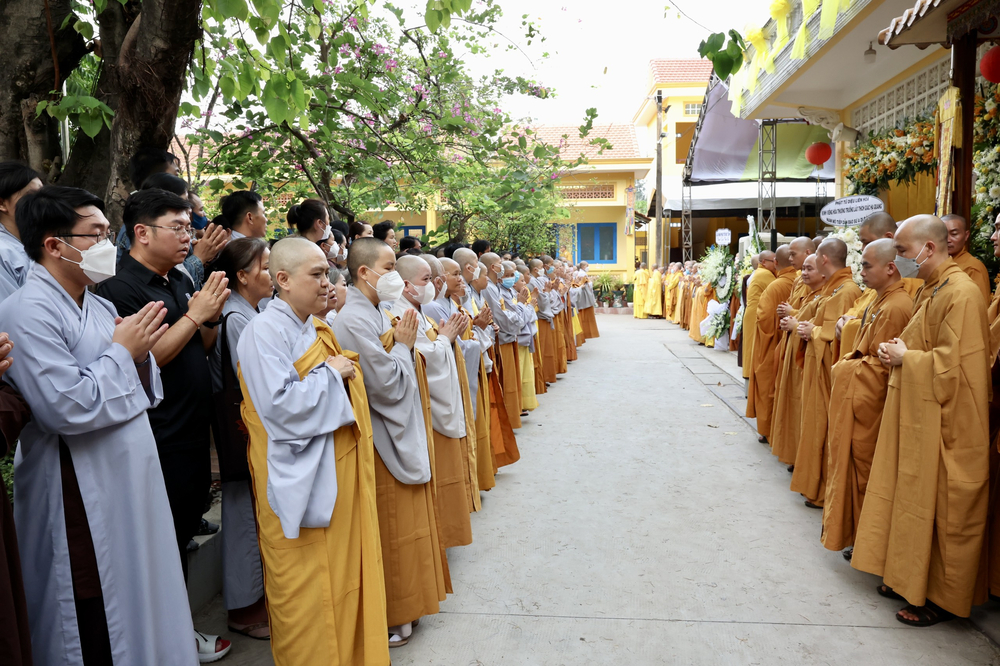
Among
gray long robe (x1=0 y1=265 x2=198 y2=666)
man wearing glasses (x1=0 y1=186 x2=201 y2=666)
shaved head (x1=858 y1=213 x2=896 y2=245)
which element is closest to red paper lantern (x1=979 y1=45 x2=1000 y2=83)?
shaved head (x1=858 y1=213 x2=896 y2=245)

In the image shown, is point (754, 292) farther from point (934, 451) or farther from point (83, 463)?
point (83, 463)

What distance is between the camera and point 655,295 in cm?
2041

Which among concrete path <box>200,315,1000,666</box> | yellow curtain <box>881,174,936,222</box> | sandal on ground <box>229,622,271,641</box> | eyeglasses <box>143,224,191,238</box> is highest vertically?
yellow curtain <box>881,174,936,222</box>

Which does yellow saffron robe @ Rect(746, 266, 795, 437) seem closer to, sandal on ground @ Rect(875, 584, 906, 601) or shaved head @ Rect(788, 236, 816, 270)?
shaved head @ Rect(788, 236, 816, 270)

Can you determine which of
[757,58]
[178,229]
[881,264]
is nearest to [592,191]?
[757,58]

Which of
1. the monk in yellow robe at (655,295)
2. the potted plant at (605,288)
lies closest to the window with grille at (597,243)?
the potted plant at (605,288)

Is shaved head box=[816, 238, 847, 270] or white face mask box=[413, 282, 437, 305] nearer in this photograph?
white face mask box=[413, 282, 437, 305]

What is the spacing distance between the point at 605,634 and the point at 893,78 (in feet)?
24.9

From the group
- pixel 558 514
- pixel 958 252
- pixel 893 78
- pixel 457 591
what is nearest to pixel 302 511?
pixel 457 591

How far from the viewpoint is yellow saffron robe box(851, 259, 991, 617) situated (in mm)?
3162

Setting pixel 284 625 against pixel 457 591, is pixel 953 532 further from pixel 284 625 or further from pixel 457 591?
pixel 284 625

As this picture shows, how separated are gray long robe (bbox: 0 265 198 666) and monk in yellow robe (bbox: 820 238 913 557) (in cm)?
338

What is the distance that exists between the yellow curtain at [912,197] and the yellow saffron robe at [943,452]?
4795mm

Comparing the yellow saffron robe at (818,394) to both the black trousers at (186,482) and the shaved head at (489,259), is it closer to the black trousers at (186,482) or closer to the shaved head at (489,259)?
the shaved head at (489,259)
